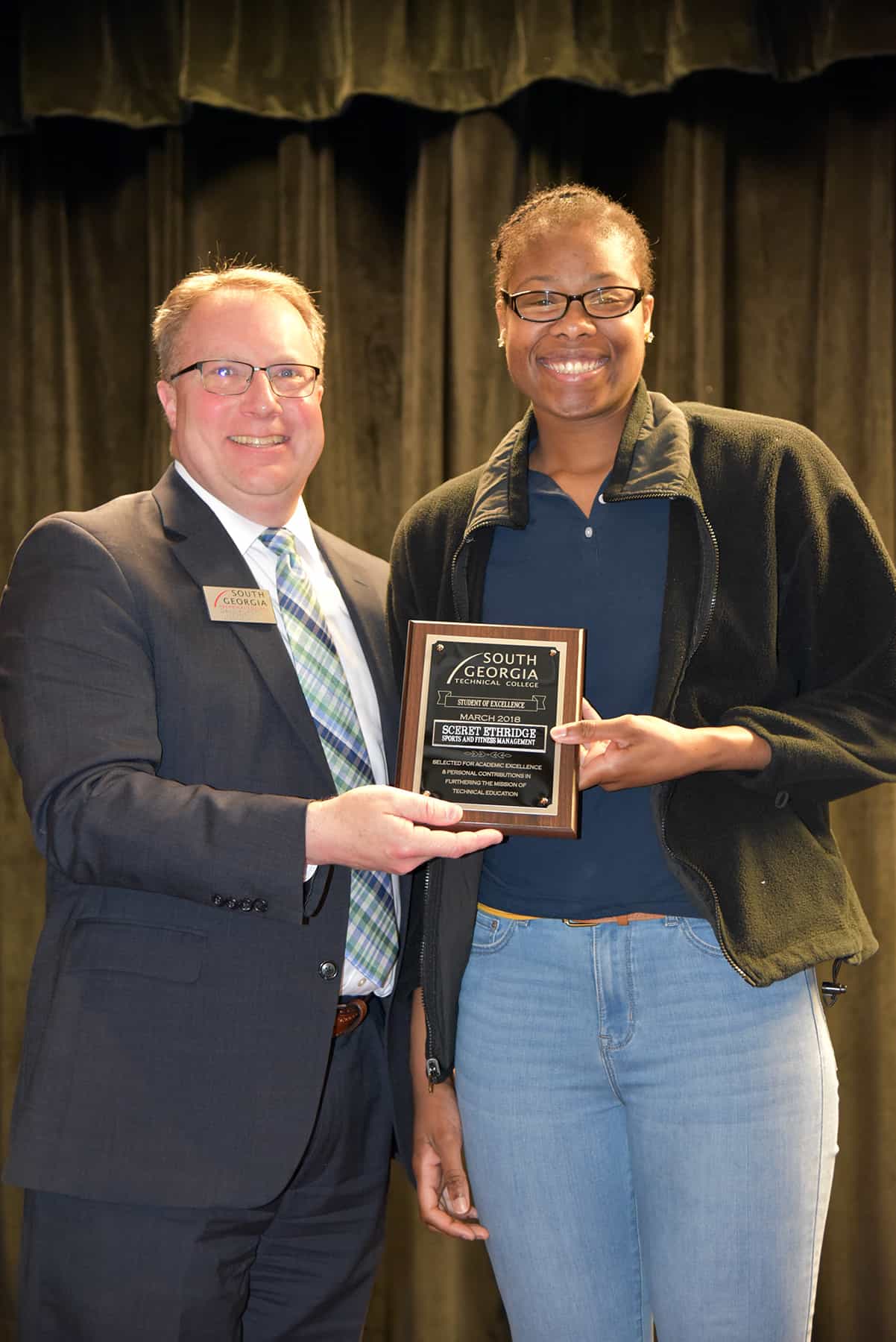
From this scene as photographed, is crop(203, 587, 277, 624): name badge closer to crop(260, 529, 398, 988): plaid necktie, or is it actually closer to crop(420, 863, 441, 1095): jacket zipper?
crop(260, 529, 398, 988): plaid necktie

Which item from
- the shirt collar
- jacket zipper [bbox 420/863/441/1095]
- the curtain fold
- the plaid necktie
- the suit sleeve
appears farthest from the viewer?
the curtain fold

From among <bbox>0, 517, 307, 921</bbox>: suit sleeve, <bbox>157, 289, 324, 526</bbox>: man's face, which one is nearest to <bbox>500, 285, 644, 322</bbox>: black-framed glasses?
<bbox>157, 289, 324, 526</bbox>: man's face

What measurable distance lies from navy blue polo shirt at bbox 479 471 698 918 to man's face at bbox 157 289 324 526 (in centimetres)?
41

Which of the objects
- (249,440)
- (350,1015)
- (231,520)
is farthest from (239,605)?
(350,1015)

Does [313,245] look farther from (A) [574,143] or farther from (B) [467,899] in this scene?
(B) [467,899]

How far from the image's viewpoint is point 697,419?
1.79m

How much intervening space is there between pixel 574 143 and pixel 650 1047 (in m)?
2.43

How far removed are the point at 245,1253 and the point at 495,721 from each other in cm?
86

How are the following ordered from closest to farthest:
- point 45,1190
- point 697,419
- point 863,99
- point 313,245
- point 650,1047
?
point 650,1047 < point 45,1190 < point 697,419 < point 863,99 < point 313,245

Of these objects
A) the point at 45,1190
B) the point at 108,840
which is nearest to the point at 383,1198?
the point at 45,1190

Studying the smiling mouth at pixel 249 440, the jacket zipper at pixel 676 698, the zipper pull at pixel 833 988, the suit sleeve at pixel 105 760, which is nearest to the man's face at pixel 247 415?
the smiling mouth at pixel 249 440

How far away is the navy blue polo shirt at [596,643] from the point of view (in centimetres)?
162

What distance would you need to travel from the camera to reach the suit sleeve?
1.62 metres

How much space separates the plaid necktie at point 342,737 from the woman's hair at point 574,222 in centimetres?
58
